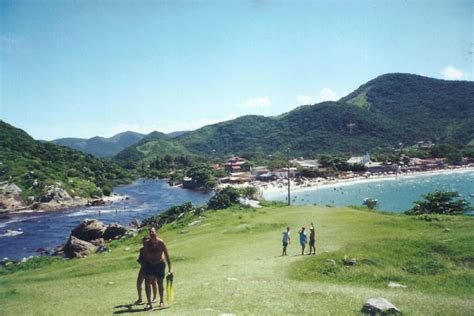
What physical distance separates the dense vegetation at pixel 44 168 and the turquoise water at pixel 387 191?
69544mm

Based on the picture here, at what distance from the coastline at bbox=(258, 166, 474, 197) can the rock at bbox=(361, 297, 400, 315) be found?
12281 cm

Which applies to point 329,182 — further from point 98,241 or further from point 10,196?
point 98,241

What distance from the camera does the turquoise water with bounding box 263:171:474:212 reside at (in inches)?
4651

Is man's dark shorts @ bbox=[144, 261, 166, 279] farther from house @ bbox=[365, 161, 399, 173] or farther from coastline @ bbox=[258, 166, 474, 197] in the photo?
house @ bbox=[365, 161, 399, 173]

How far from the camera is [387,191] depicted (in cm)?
13975

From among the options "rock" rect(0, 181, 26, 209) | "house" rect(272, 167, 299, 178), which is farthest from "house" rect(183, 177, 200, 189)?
"rock" rect(0, 181, 26, 209)

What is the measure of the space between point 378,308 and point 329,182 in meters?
155

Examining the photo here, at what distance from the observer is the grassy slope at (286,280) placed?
14.3 m

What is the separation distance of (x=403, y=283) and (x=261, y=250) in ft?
45.4

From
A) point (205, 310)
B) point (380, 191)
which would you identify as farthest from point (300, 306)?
point (380, 191)

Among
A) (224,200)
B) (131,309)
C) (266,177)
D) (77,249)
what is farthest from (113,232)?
(266,177)

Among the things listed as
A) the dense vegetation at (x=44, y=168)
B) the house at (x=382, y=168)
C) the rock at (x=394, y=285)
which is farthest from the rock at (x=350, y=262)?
the house at (x=382, y=168)

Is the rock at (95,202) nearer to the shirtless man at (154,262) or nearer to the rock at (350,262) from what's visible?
the rock at (350,262)

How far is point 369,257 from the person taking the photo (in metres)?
21.0
